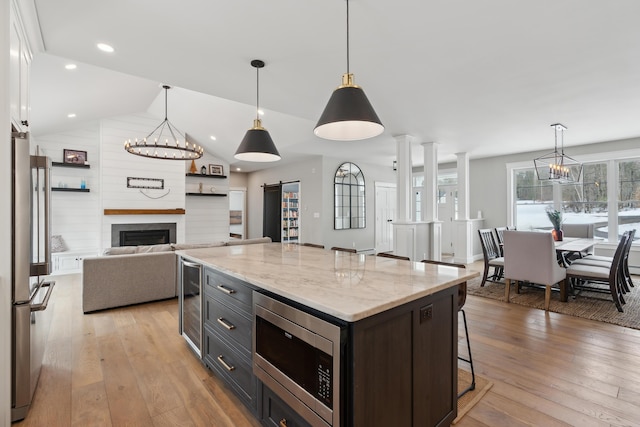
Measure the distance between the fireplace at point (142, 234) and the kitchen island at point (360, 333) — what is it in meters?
5.41

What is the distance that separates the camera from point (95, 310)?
378 centimetres

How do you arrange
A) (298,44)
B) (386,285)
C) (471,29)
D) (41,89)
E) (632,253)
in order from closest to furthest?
(386,285) < (471,29) < (298,44) < (41,89) < (632,253)

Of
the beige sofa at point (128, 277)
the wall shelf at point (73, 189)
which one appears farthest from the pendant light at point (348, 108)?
the wall shelf at point (73, 189)

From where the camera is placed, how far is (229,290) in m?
1.95

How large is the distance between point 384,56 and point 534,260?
302 centimetres

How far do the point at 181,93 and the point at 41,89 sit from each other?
2.35 metres

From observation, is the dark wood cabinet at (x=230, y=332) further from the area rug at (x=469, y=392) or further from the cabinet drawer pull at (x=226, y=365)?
the area rug at (x=469, y=392)

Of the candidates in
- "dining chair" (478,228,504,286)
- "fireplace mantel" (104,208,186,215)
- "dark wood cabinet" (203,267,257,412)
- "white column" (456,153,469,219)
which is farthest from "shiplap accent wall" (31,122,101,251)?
"white column" (456,153,469,219)

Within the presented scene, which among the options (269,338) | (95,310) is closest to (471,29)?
(269,338)

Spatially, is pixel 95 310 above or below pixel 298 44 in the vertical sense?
below

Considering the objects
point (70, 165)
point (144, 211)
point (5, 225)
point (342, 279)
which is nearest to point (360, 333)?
point (342, 279)

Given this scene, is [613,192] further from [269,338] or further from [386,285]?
[269,338]

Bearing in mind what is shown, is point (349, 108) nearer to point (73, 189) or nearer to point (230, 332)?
point (230, 332)

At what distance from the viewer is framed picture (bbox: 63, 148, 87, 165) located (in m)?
6.31
